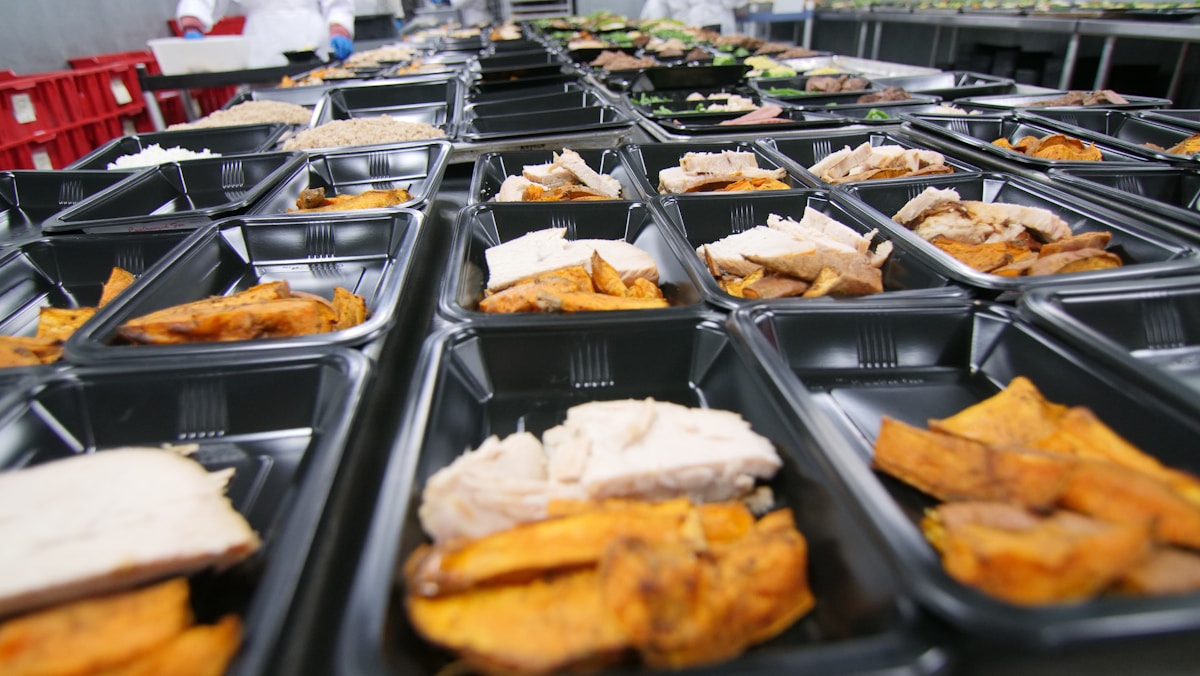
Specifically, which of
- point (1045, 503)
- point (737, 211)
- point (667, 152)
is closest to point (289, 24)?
point (667, 152)

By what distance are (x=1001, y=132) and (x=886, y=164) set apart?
37.7 inches

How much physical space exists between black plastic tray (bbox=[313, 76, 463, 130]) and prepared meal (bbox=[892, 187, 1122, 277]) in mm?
3148

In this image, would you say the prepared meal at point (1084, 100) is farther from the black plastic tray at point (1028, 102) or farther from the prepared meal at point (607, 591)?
the prepared meal at point (607, 591)

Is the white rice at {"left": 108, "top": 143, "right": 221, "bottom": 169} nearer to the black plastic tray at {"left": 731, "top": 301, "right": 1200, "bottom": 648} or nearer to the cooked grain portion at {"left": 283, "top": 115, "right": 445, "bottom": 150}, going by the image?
the cooked grain portion at {"left": 283, "top": 115, "right": 445, "bottom": 150}

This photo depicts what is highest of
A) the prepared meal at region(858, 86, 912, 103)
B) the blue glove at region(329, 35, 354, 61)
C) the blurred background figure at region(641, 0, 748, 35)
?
the blurred background figure at region(641, 0, 748, 35)

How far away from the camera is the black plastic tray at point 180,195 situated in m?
1.78

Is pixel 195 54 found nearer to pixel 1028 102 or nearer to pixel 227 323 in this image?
pixel 227 323

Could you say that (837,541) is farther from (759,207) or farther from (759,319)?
(759,207)

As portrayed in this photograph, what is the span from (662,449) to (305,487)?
1.73 ft

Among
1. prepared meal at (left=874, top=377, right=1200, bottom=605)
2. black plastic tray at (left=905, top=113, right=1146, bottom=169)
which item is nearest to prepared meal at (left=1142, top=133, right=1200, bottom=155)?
black plastic tray at (left=905, top=113, right=1146, bottom=169)

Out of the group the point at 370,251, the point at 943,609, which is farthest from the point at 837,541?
the point at 370,251

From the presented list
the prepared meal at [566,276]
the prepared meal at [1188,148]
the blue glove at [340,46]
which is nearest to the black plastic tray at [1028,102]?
the prepared meal at [1188,148]

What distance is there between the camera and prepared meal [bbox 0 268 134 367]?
114 cm

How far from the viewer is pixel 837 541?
30.3 inches
